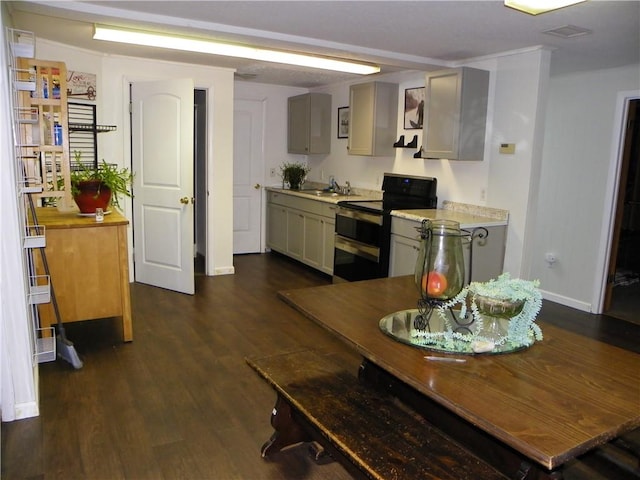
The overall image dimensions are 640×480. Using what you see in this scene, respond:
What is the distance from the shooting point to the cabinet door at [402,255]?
4.41m

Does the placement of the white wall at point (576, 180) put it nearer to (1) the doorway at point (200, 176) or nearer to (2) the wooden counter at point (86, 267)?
(1) the doorway at point (200, 176)

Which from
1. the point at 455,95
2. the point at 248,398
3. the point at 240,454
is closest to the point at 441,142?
the point at 455,95

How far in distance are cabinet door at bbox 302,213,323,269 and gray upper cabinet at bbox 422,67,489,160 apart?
5.71 ft

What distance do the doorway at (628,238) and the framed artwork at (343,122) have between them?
3004mm

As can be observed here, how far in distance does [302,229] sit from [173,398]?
346 centimetres

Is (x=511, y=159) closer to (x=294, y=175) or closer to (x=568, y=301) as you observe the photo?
(x=568, y=301)

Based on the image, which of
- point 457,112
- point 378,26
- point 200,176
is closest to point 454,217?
point 457,112

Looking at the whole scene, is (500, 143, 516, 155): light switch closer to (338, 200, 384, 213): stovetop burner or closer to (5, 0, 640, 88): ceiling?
(5, 0, 640, 88): ceiling

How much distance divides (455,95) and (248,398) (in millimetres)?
3025

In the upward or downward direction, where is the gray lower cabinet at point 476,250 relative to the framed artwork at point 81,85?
downward

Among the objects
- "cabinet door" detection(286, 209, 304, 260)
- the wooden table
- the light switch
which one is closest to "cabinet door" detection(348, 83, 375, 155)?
"cabinet door" detection(286, 209, 304, 260)

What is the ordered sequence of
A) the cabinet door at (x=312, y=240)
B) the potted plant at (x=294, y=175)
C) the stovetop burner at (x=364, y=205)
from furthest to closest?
the potted plant at (x=294, y=175)
the cabinet door at (x=312, y=240)
the stovetop burner at (x=364, y=205)

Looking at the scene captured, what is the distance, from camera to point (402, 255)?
456 centimetres

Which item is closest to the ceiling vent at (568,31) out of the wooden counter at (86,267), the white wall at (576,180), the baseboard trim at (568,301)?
the white wall at (576,180)
